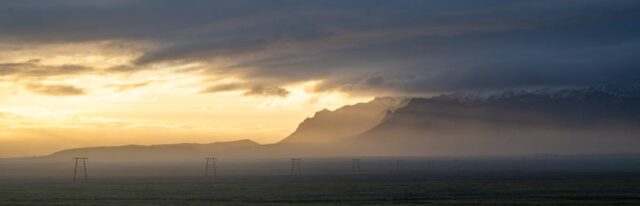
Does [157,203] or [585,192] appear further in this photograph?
[585,192]

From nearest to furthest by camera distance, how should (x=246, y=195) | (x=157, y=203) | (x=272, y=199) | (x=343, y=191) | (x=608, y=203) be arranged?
(x=608, y=203) < (x=157, y=203) < (x=272, y=199) < (x=246, y=195) < (x=343, y=191)

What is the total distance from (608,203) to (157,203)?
120 feet

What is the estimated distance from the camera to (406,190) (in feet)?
325

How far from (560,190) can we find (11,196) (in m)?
55.3

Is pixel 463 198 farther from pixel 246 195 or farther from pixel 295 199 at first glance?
pixel 246 195

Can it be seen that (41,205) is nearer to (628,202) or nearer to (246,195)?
(246,195)

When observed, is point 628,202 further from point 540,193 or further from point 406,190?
point 406,190

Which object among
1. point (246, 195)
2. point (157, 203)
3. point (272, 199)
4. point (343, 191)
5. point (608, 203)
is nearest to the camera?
point (608, 203)

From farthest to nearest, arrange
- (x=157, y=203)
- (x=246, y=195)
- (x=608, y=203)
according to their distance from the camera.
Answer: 1. (x=246, y=195)
2. (x=157, y=203)
3. (x=608, y=203)

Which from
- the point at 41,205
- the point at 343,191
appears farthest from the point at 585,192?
the point at 41,205

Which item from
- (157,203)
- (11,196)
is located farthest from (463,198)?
(11,196)

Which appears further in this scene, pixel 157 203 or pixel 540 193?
pixel 540 193

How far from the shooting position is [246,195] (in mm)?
92500

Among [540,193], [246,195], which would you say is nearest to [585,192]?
[540,193]
